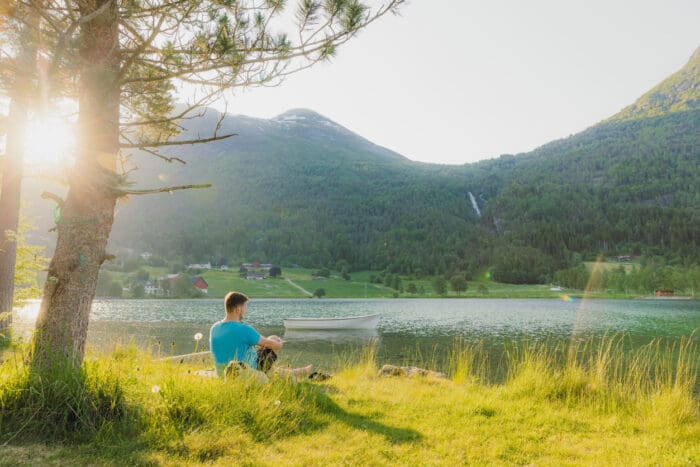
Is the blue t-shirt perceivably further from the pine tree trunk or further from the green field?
the green field

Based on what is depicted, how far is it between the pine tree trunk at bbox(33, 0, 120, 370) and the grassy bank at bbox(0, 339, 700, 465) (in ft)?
1.57

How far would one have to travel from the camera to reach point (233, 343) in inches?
270

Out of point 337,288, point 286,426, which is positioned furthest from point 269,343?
point 337,288

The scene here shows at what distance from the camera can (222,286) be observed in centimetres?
13050

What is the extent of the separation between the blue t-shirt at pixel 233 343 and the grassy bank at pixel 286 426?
0.72 m

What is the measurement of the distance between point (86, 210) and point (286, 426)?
12.3 ft

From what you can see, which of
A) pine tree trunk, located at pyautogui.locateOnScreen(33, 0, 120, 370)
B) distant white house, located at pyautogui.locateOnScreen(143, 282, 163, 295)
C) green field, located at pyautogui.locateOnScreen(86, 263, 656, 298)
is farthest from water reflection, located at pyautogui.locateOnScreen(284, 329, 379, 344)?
distant white house, located at pyautogui.locateOnScreen(143, 282, 163, 295)

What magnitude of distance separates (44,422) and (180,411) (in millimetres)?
1346

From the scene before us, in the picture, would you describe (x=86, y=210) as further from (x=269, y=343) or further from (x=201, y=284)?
(x=201, y=284)

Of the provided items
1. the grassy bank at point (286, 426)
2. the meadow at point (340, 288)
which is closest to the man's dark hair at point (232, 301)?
the grassy bank at point (286, 426)

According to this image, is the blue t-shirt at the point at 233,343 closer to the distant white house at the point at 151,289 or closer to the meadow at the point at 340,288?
the meadow at the point at 340,288

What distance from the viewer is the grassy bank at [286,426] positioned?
441 cm

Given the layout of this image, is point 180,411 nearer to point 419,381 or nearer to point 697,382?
point 419,381

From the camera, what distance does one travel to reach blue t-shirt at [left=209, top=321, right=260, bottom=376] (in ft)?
22.4
